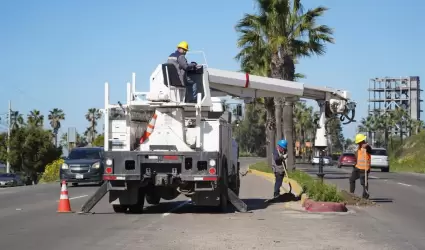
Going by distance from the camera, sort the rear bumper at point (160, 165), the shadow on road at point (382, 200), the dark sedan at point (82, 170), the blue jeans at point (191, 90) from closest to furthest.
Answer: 1. the rear bumper at point (160, 165)
2. the blue jeans at point (191, 90)
3. the shadow on road at point (382, 200)
4. the dark sedan at point (82, 170)

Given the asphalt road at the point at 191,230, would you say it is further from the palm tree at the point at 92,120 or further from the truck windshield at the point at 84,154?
the palm tree at the point at 92,120

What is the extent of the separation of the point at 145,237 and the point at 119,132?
13.9 feet

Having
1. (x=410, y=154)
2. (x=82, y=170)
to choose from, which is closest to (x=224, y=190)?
(x=82, y=170)

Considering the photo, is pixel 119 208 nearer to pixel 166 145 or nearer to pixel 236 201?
pixel 166 145

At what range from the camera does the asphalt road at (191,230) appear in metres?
10.7

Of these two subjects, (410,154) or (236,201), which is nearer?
(236,201)

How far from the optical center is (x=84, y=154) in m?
28.7

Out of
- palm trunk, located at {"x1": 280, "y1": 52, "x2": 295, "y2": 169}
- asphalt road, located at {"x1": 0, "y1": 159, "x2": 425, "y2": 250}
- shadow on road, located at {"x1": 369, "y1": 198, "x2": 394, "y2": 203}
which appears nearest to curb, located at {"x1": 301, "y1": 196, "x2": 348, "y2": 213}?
asphalt road, located at {"x1": 0, "y1": 159, "x2": 425, "y2": 250}

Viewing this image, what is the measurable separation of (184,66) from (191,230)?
4.27 metres

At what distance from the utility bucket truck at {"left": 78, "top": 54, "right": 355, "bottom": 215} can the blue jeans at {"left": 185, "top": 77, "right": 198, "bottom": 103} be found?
5.3 inches

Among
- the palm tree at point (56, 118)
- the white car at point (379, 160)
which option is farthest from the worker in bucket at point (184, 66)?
the palm tree at point (56, 118)

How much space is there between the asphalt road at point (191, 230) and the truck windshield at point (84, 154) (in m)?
10.7

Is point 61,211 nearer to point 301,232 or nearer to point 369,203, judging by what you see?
point 301,232

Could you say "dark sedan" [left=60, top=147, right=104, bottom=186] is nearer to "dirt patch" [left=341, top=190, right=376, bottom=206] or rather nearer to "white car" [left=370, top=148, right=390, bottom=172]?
"dirt patch" [left=341, top=190, right=376, bottom=206]
